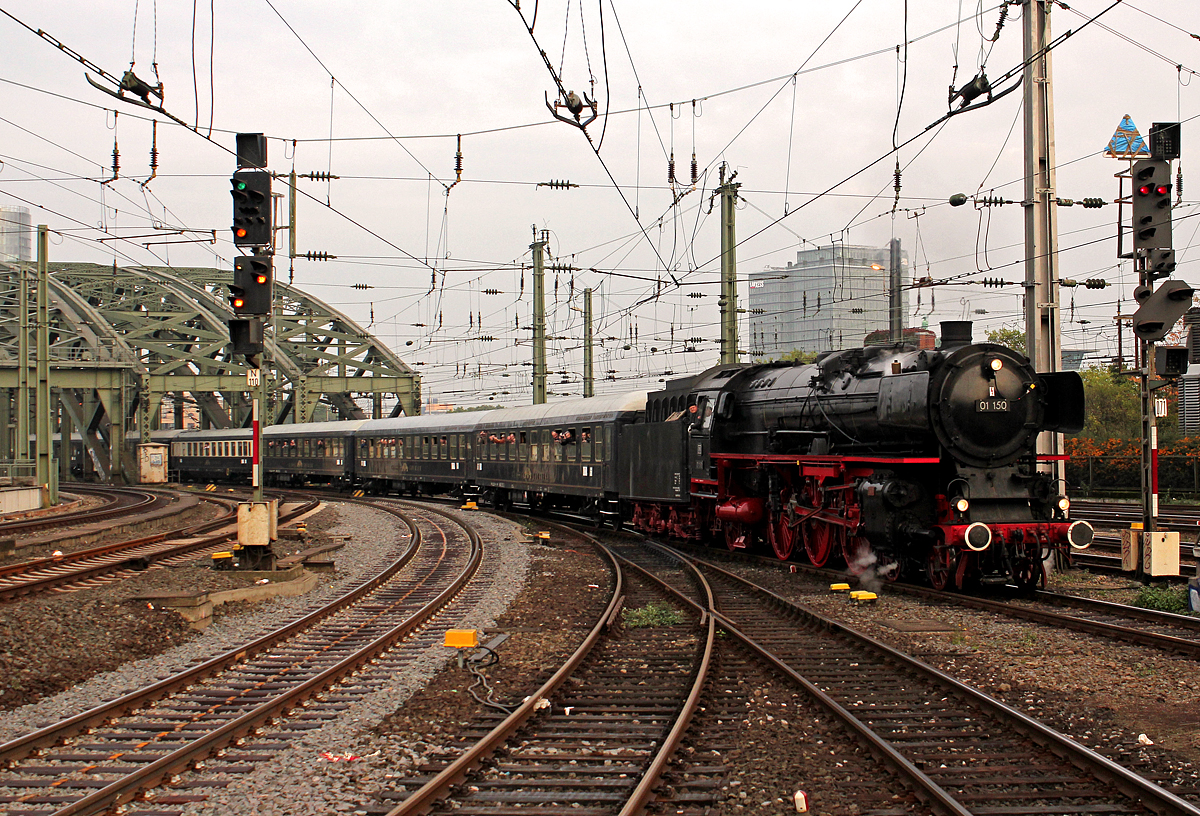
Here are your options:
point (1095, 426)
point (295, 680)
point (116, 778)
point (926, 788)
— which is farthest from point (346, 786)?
point (1095, 426)

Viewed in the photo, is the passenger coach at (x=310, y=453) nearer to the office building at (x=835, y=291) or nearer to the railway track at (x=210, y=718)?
the office building at (x=835, y=291)

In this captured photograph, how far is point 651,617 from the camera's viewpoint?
435 inches

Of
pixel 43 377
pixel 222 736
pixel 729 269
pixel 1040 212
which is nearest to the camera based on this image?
pixel 222 736

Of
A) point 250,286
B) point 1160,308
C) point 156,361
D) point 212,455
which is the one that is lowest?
point 212,455

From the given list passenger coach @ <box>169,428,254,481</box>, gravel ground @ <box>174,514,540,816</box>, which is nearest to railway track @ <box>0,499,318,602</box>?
gravel ground @ <box>174,514,540,816</box>

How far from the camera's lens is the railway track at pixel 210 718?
17.9ft

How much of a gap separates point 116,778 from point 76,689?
2.70 m

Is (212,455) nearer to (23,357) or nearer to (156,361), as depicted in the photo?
(156,361)

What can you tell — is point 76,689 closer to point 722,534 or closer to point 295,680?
point 295,680

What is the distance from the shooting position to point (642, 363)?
59.4 meters

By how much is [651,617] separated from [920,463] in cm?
432

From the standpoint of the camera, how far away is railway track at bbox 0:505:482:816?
5.45 m

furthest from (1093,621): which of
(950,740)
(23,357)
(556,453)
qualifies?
(23,357)

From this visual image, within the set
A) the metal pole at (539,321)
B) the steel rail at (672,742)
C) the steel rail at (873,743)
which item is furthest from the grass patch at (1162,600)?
the metal pole at (539,321)
